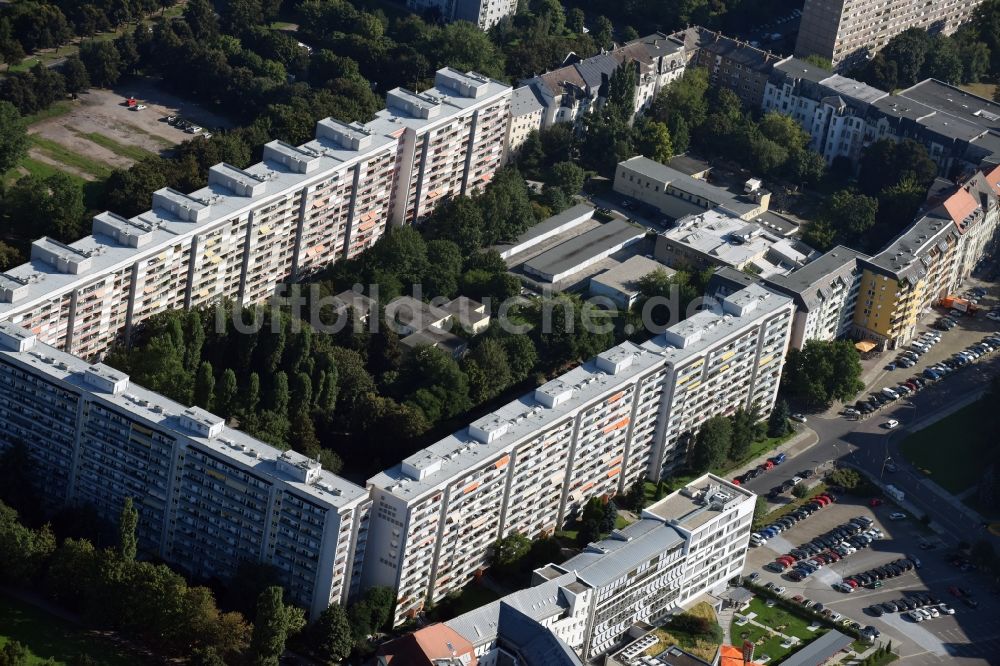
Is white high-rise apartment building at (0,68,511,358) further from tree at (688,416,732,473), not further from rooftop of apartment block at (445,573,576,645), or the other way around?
rooftop of apartment block at (445,573,576,645)

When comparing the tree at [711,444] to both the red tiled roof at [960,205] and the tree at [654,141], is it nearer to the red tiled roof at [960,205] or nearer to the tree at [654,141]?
the red tiled roof at [960,205]

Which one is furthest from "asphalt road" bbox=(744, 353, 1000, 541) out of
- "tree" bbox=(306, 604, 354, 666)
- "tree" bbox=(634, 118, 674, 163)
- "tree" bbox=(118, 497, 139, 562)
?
"tree" bbox=(118, 497, 139, 562)

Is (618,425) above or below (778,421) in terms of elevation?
above

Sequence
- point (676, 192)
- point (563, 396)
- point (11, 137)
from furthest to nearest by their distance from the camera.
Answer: point (676, 192), point (11, 137), point (563, 396)

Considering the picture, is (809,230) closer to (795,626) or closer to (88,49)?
(795,626)

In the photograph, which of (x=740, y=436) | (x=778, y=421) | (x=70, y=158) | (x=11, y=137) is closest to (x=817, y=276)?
(x=778, y=421)

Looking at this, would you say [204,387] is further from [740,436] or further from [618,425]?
[740,436]
